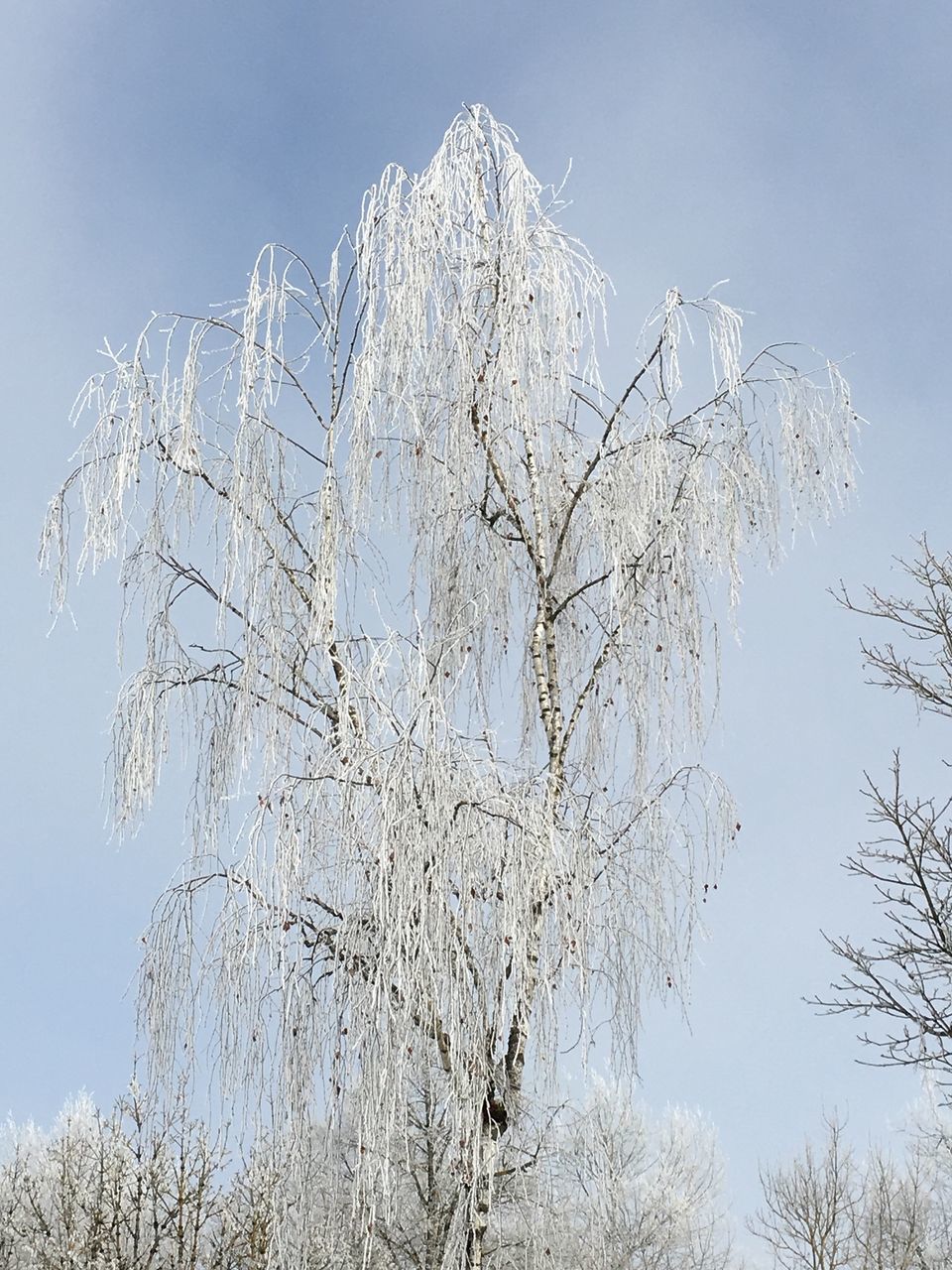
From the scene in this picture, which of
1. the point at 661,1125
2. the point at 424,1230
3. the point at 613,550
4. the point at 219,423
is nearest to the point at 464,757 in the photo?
the point at 613,550

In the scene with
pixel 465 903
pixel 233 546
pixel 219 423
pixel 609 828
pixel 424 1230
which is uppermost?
pixel 219 423

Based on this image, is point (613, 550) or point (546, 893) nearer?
point (546, 893)

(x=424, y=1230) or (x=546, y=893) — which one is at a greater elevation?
(x=546, y=893)

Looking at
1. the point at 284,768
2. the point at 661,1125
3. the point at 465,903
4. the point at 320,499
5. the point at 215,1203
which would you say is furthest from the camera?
the point at 661,1125

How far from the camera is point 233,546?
3758mm

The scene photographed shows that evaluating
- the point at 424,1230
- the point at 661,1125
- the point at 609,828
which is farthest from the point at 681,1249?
the point at 609,828

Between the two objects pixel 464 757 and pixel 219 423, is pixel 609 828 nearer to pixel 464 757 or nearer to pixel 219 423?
pixel 464 757

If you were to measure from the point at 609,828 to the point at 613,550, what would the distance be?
831mm

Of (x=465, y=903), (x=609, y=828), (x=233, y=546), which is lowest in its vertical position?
(x=465, y=903)

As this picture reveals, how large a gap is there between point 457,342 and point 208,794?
1.61 metres

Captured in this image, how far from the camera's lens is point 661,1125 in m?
13.9

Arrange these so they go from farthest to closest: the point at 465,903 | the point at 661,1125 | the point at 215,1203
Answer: the point at 661,1125, the point at 215,1203, the point at 465,903

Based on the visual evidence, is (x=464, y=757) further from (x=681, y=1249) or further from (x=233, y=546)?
(x=681, y=1249)

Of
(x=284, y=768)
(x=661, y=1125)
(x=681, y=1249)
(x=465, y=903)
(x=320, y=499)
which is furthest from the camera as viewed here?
(x=661, y=1125)
